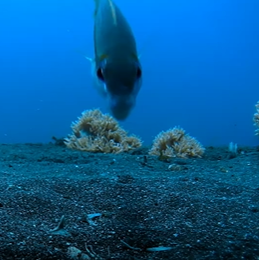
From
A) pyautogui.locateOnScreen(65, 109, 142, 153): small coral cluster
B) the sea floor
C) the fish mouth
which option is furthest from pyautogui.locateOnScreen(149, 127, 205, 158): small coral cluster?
the fish mouth

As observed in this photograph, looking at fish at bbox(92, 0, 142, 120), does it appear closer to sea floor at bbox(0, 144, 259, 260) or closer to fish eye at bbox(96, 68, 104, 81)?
fish eye at bbox(96, 68, 104, 81)

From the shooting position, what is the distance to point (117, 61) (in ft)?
5.42

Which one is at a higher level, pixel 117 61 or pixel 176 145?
pixel 176 145

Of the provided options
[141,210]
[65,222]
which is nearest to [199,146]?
[141,210]

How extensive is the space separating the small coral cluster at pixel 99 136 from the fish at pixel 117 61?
4.04 m

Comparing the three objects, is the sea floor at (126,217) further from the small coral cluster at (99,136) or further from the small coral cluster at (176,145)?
the small coral cluster at (99,136)

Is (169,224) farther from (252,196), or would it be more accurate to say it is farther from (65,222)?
(252,196)

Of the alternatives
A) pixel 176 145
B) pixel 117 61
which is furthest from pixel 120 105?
pixel 176 145

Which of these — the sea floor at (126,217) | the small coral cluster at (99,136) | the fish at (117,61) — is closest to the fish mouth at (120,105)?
the fish at (117,61)

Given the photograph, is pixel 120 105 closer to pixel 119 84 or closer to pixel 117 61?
pixel 119 84

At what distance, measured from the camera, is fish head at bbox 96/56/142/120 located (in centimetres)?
163

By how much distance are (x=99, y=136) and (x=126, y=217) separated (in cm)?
407

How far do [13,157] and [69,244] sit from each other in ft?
10.1

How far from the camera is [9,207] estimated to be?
2025mm
